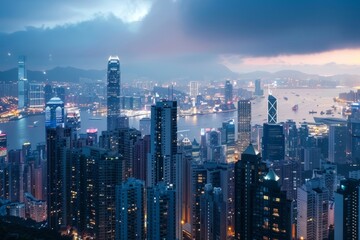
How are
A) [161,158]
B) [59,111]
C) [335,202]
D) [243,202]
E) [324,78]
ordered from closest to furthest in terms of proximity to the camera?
1. [243,202]
2. [335,202]
3. [161,158]
4. [324,78]
5. [59,111]

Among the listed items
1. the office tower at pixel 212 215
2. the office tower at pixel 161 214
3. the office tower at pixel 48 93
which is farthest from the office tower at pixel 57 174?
the office tower at pixel 212 215

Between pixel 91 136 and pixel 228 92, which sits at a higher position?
pixel 228 92

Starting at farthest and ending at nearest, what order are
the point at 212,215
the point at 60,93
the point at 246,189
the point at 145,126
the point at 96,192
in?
the point at 60,93, the point at 145,126, the point at 96,192, the point at 212,215, the point at 246,189

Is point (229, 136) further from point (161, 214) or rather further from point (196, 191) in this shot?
point (161, 214)

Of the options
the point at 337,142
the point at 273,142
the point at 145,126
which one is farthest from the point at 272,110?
the point at 145,126

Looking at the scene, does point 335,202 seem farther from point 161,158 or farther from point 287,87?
point 287,87

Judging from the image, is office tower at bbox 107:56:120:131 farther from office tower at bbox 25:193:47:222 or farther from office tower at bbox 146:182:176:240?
office tower at bbox 146:182:176:240

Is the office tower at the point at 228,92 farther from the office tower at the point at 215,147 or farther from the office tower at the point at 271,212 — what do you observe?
the office tower at the point at 271,212

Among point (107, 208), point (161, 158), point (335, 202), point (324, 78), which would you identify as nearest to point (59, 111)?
point (161, 158)
